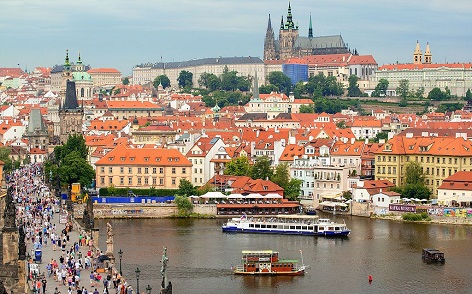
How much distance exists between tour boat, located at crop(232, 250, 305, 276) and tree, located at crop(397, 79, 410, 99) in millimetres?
114788

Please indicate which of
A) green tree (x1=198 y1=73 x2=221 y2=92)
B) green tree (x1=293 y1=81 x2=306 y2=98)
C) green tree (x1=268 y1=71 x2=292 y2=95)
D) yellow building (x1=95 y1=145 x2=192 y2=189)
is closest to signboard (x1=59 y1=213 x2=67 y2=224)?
yellow building (x1=95 y1=145 x2=192 y2=189)

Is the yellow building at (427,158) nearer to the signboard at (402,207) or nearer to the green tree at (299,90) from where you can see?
the signboard at (402,207)

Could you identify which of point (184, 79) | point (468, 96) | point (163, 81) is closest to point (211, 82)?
point (184, 79)

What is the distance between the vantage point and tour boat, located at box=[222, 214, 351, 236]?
49.8 meters

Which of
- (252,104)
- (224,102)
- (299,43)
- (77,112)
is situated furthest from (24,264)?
(299,43)

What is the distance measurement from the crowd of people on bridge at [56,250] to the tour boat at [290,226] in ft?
26.0

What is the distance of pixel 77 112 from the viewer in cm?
9562

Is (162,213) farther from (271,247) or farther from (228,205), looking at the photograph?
(271,247)

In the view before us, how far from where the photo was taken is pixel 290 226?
5100 centimetres

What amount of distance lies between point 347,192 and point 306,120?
5094 cm

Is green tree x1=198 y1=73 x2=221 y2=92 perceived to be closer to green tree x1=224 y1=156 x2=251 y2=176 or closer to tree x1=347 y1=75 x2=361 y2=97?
tree x1=347 y1=75 x2=361 y2=97

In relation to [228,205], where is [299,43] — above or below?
above

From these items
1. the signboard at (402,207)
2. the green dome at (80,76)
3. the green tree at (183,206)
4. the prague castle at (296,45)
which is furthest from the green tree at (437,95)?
the green tree at (183,206)

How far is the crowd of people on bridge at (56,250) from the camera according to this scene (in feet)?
99.6
